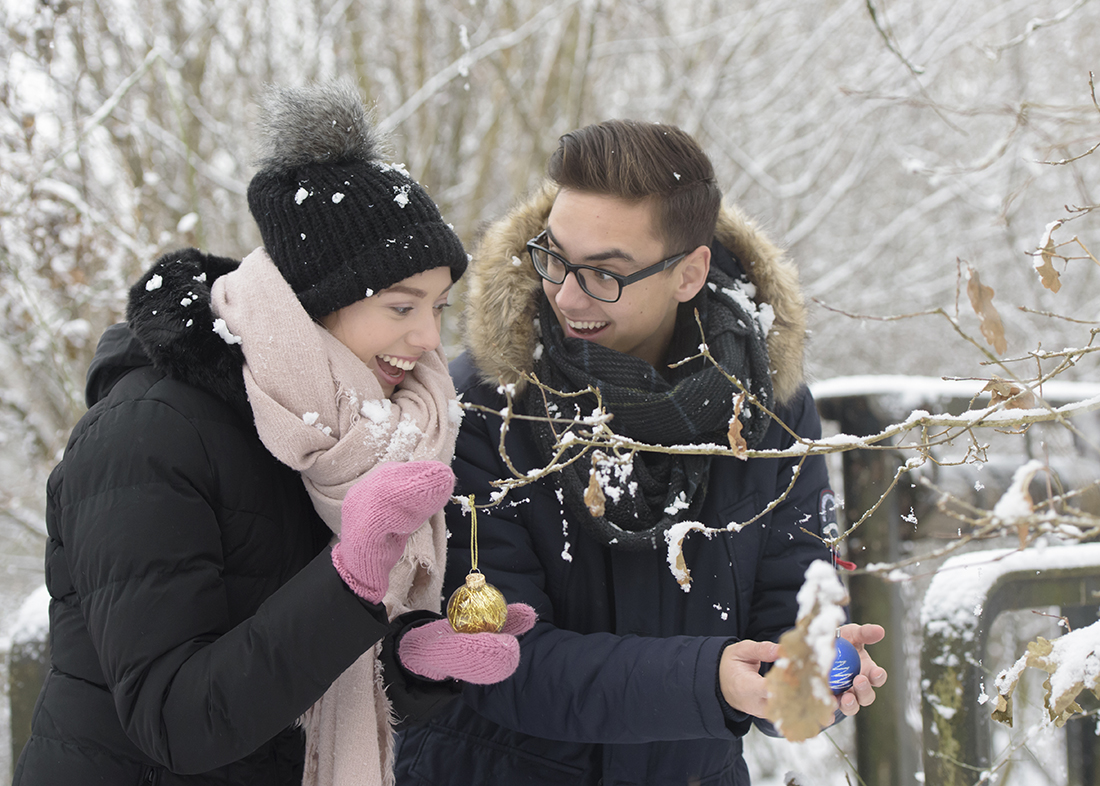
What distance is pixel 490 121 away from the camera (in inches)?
231

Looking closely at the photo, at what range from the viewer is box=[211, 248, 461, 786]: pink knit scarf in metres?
1.53

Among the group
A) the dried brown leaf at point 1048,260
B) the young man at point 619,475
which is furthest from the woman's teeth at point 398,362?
the dried brown leaf at point 1048,260

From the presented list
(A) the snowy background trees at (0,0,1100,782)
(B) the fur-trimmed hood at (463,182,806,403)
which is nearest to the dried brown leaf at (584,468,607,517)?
(B) the fur-trimmed hood at (463,182,806,403)

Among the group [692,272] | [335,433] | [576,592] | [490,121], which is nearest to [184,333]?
[335,433]

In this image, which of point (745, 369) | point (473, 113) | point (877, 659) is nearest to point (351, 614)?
point (745, 369)

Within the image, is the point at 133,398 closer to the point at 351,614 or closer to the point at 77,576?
the point at 77,576

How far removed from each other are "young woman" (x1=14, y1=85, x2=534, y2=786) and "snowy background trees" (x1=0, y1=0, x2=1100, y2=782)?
2.10 meters

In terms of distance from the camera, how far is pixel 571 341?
6.37 feet

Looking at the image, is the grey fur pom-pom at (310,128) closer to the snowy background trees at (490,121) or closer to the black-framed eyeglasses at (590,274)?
the black-framed eyeglasses at (590,274)

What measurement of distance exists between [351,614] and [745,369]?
42.8 inches

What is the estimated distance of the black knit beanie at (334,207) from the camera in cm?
163

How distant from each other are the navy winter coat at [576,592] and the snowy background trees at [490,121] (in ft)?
6.64

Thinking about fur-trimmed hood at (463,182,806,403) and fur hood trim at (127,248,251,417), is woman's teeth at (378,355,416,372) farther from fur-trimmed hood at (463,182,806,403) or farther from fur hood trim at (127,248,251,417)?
fur hood trim at (127,248,251,417)

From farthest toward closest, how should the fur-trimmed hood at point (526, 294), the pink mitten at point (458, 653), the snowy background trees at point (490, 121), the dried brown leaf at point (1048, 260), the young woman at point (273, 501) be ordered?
the snowy background trees at point (490, 121) → the fur-trimmed hood at point (526, 294) → the pink mitten at point (458, 653) → the young woman at point (273, 501) → the dried brown leaf at point (1048, 260)
